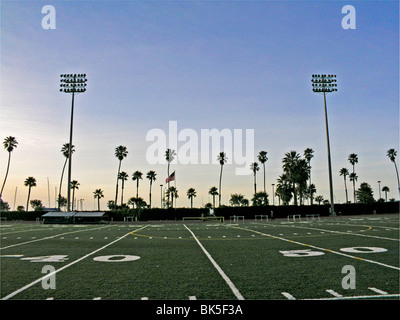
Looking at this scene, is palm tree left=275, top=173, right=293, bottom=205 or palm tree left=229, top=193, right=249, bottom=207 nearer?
palm tree left=275, top=173, right=293, bottom=205

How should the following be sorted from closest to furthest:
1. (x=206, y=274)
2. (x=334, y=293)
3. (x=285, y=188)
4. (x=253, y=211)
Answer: (x=334, y=293), (x=206, y=274), (x=253, y=211), (x=285, y=188)

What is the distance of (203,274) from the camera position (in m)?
10.0

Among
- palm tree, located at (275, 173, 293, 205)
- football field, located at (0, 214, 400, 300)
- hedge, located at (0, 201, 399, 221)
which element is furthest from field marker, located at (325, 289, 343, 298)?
palm tree, located at (275, 173, 293, 205)

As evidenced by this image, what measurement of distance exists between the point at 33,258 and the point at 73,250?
2645 millimetres

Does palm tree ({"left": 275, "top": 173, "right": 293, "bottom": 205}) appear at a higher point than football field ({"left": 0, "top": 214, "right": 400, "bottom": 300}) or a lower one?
higher

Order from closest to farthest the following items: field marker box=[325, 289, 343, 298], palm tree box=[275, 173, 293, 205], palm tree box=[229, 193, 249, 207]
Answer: field marker box=[325, 289, 343, 298] → palm tree box=[275, 173, 293, 205] → palm tree box=[229, 193, 249, 207]

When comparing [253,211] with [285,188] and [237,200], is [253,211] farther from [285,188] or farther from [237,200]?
[237,200]

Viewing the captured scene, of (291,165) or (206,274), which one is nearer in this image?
(206,274)

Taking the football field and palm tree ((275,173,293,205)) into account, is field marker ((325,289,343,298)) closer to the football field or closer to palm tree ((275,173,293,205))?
the football field

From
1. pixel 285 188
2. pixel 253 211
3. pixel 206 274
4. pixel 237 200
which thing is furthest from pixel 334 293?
pixel 237 200

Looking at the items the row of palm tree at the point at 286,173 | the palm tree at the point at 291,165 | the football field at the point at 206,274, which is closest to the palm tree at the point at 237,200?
the row of palm tree at the point at 286,173

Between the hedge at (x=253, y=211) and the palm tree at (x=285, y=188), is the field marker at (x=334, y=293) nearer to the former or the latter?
the hedge at (x=253, y=211)

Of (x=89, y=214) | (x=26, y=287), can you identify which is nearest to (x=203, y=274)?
(x=26, y=287)
